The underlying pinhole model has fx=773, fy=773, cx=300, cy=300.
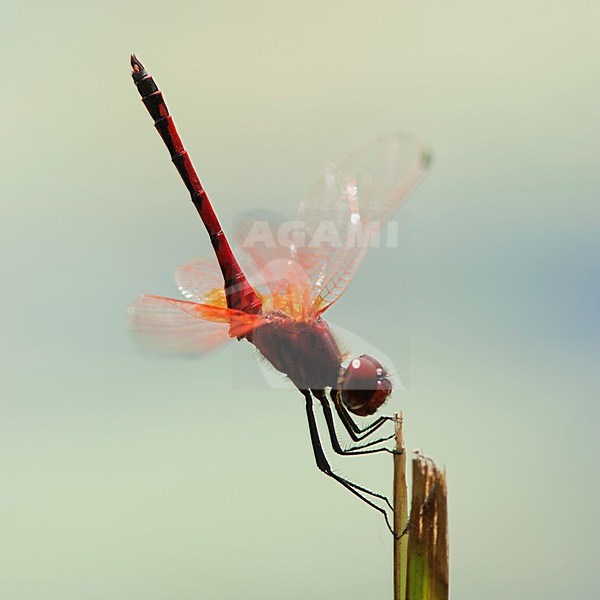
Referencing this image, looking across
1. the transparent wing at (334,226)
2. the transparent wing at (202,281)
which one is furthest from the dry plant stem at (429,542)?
the transparent wing at (202,281)

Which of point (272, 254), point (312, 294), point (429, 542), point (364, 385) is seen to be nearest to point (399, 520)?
point (429, 542)

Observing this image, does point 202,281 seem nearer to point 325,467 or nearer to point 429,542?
point 325,467

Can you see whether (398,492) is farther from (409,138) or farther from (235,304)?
(409,138)

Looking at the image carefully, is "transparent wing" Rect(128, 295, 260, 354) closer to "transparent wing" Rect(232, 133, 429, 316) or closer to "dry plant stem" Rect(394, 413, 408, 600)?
"transparent wing" Rect(232, 133, 429, 316)

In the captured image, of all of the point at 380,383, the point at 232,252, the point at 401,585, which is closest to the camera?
the point at 401,585

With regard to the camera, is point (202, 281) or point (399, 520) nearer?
point (399, 520)

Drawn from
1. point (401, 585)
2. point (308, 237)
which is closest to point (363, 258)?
point (308, 237)
